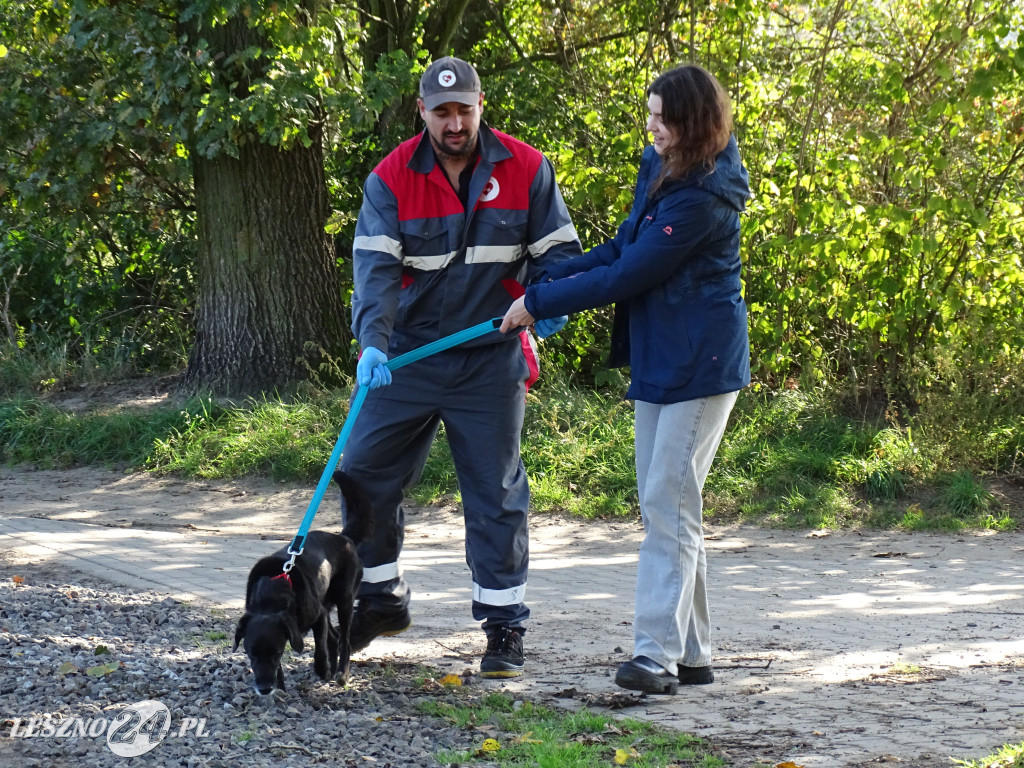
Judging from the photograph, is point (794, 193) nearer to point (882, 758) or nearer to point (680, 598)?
point (680, 598)

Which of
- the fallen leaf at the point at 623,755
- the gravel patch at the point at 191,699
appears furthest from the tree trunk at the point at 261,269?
the fallen leaf at the point at 623,755

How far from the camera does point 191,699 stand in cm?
399

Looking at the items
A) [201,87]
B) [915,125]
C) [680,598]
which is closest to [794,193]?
[915,125]

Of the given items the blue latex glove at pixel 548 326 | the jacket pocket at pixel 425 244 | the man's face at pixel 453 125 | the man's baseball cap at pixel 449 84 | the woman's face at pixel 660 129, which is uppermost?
the man's baseball cap at pixel 449 84

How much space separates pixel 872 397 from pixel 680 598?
5.47 meters

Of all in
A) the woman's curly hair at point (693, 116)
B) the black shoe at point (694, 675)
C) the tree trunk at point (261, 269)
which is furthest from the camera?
the tree trunk at point (261, 269)

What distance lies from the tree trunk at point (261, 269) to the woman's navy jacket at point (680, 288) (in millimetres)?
6103

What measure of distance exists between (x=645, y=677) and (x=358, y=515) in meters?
1.27

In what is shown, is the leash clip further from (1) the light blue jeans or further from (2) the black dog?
(1) the light blue jeans

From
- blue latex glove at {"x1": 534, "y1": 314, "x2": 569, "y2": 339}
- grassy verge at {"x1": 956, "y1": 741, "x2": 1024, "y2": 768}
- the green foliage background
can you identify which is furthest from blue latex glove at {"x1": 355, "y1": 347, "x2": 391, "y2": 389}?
the green foliage background

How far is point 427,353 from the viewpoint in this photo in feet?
14.6

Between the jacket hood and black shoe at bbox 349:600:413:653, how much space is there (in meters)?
2.06

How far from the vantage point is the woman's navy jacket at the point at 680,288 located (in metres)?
4.01

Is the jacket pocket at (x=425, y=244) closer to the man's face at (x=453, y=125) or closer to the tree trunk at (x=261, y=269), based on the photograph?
the man's face at (x=453, y=125)
